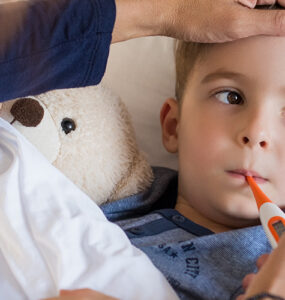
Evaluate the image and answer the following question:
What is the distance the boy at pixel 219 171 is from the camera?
809 millimetres

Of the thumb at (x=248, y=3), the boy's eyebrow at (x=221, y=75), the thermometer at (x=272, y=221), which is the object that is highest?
the thumb at (x=248, y=3)

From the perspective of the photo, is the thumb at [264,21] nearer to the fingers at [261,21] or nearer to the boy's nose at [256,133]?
the fingers at [261,21]

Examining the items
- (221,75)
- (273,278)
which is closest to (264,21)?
(221,75)

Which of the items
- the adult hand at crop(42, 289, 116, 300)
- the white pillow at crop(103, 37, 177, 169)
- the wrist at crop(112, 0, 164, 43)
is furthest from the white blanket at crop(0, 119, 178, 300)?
the white pillow at crop(103, 37, 177, 169)

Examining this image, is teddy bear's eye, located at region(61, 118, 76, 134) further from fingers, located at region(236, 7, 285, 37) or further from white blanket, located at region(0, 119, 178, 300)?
fingers, located at region(236, 7, 285, 37)

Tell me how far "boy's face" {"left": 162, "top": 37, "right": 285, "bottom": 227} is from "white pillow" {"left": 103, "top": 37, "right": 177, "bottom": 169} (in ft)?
0.95

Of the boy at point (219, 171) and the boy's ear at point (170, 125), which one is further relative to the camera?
the boy's ear at point (170, 125)

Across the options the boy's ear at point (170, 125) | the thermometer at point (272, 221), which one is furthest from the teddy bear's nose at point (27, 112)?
the thermometer at point (272, 221)

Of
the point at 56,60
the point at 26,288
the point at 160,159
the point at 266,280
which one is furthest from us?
the point at 160,159

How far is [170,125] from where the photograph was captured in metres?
1.07

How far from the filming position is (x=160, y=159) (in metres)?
1.25

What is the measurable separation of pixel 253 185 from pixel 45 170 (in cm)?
32

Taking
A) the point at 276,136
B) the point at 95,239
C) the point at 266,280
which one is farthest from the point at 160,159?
the point at 266,280

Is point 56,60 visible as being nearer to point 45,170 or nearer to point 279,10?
point 45,170
